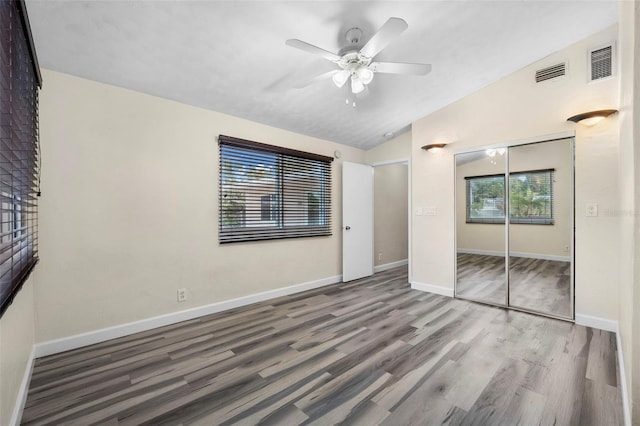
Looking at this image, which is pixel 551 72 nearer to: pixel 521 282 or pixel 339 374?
pixel 521 282

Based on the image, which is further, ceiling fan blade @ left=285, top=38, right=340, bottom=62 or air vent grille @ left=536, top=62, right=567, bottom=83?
air vent grille @ left=536, top=62, right=567, bottom=83

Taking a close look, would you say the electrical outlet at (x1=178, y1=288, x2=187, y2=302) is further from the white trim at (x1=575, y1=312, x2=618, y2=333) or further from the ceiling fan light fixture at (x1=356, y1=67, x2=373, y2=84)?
the white trim at (x1=575, y1=312, x2=618, y2=333)

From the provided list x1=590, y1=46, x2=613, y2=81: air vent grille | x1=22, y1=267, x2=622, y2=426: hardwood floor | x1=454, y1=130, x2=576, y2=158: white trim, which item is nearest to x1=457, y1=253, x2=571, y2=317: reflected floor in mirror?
x1=22, y1=267, x2=622, y2=426: hardwood floor

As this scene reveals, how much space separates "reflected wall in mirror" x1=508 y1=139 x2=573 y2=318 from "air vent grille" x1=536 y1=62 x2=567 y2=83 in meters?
0.74

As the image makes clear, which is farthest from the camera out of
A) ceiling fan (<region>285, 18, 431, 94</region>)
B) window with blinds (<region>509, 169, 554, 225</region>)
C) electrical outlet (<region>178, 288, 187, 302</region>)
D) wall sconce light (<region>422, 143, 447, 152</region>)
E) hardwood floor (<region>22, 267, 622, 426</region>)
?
wall sconce light (<region>422, 143, 447, 152</region>)

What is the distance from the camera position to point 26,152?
176 cm

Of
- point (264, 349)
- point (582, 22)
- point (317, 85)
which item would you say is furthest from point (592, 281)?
point (317, 85)

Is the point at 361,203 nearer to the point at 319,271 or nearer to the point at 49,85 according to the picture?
the point at 319,271

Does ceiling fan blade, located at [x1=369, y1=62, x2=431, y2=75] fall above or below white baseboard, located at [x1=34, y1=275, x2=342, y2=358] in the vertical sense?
above

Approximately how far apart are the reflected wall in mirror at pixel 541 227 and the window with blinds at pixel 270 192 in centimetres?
261

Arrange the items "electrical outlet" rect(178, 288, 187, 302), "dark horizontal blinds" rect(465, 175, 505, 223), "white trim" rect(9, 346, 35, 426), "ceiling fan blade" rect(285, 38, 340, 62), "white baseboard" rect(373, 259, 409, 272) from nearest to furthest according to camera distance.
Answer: "white trim" rect(9, 346, 35, 426), "ceiling fan blade" rect(285, 38, 340, 62), "electrical outlet" rect(178, 288, 187, 302), "dark horizontal blinds" rect(465, 175, 505, 223), "white baseboard" rect(373, 259, 409, 272)

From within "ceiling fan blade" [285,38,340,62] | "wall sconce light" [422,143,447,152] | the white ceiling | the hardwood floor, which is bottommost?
the hardwood floor

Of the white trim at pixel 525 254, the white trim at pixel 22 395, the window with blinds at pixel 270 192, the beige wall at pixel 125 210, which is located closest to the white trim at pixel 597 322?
the white trim at pixel 525 254

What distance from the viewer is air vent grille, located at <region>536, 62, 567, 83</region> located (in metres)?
3.00
